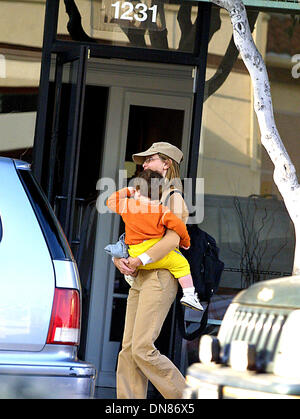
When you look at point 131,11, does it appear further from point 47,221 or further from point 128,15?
point 47,221

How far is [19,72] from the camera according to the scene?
862 cm

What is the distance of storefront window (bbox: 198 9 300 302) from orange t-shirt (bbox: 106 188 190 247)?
199 centimetres

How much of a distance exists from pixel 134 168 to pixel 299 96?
1630mm

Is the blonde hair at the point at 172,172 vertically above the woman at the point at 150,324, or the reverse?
the blonde hair at the point at 172,172

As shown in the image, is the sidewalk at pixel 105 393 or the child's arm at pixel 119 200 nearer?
the child's arm at pixel 119 200

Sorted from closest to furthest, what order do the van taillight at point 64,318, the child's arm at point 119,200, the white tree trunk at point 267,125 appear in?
1. the van taillight at point 64,318
2. the child's arm at point 119,200
3. the white tree trunk at point 267,125

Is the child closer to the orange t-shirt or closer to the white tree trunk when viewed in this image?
the orange t-shirt

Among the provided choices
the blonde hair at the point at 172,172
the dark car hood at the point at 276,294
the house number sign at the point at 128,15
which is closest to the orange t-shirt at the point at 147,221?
the blonde hair at the point at 172,172

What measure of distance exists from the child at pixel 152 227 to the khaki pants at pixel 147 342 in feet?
0.31

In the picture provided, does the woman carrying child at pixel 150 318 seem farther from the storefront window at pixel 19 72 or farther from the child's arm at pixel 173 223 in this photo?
the storefront window at pixel 19 72

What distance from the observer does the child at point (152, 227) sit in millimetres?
6648

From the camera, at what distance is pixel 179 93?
8.77 m

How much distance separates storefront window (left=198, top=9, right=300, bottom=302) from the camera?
8.68m

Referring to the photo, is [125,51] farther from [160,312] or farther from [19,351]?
[19,351]
